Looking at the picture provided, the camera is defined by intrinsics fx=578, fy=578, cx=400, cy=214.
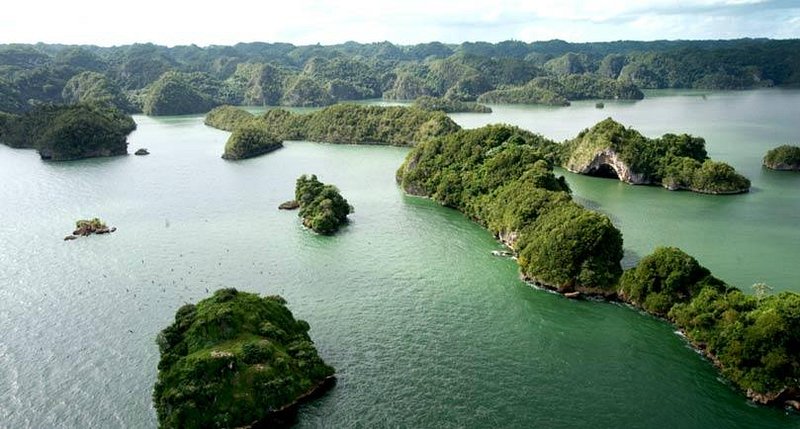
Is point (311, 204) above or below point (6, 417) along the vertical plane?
above

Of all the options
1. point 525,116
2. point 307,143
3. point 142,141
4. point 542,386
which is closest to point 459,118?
point 525,116

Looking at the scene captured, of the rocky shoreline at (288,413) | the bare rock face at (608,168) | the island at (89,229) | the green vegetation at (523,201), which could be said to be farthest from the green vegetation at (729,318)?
the island at (89,229)

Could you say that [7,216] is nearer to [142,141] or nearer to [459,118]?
[142,141]

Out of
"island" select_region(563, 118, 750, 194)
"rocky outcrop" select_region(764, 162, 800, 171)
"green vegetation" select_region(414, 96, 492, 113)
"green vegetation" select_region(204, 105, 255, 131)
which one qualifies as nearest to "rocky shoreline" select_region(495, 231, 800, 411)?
"island" select_region(563, 118, 750, 194)

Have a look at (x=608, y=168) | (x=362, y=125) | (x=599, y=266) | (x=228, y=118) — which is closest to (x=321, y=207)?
(x=599, y=266)

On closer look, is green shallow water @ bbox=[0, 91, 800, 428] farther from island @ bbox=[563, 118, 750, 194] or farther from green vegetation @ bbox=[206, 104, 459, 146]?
green vegetation @ bbox=[206, 104, 459, 146]

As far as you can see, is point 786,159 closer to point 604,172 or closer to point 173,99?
point 604,172
